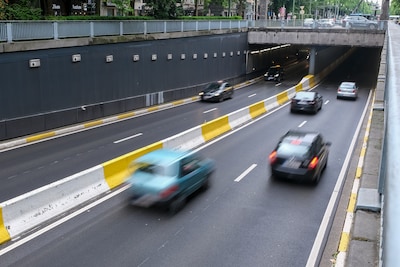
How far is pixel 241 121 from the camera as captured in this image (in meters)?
24.6

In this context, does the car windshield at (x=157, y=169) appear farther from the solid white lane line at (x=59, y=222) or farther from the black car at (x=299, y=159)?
the black car at (x=299, y=159)

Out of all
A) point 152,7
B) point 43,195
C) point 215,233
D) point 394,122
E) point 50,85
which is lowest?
point 215,233

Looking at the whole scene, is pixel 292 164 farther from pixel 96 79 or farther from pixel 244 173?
pixel 96 79

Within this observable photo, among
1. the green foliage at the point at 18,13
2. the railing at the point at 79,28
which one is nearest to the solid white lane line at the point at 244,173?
the railing at the point at 79,28

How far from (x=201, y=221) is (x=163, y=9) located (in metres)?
29.7

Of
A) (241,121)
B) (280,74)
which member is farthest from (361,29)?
(241,121)

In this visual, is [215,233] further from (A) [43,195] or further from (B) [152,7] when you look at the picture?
(B) [152,7]

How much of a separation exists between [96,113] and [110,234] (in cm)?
1596

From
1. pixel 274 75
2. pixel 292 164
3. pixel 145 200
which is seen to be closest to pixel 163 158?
pixel 145 200

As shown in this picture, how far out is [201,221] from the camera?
11367mm

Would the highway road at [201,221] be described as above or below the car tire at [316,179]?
below

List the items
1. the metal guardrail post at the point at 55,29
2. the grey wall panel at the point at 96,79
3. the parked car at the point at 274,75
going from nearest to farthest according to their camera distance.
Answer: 1. the grey wall panel at the point at 96,79
2. the metal guardrail post at the point at 55,29
3. the parked car at the point at 274,75

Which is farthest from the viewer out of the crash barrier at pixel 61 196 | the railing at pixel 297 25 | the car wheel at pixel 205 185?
the railing at pixel 297 25

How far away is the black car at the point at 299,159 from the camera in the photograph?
1374cm
